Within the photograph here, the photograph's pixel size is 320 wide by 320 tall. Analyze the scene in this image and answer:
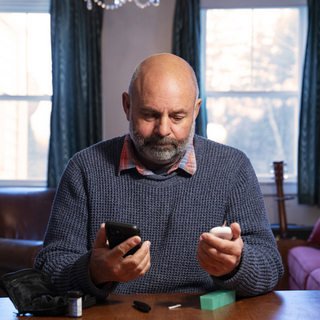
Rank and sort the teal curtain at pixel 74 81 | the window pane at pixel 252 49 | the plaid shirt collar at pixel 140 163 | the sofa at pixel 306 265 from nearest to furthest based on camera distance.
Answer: the plaid shirt collar at pixel 140 163 < the sofa at pixel 306 265 < the teal curtain at pixel 74 81 < the window pane at pixel 252 49

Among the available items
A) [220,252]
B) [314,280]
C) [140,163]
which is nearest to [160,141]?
[140,163]

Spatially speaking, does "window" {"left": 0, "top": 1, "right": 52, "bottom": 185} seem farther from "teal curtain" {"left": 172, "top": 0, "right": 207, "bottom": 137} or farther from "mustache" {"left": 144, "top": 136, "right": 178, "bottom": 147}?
Result: "mustache" {"left": 144, "top": 136, "right": 178, "bottom": 147}

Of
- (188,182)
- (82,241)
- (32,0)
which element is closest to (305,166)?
(188,182)

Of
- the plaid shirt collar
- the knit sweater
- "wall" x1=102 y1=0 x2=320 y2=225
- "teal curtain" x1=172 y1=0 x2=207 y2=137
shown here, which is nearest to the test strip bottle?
the knit sweater

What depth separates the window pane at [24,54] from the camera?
13.5 ft

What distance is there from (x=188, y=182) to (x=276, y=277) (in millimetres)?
427

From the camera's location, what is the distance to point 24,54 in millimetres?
4117

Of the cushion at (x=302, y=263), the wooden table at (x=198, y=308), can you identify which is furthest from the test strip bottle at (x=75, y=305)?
→ the cushion at (x=302, y=263)

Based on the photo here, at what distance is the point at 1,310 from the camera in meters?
0.94

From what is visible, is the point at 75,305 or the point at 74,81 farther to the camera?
the point at 74,81

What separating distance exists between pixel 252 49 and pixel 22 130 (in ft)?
8.51

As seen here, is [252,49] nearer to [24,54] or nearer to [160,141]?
[24,54]

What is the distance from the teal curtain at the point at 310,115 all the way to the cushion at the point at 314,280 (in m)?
1.51

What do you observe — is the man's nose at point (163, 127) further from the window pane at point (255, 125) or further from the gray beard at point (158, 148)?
the window pane at point (255, 125)
